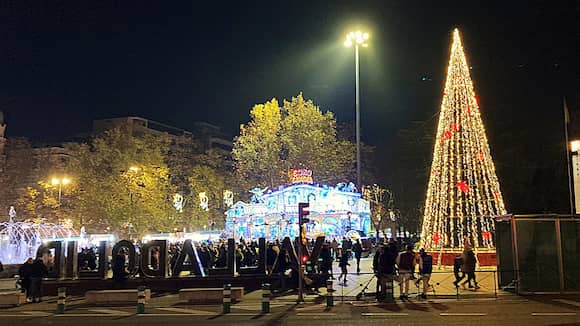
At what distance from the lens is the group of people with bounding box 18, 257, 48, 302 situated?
781 inches

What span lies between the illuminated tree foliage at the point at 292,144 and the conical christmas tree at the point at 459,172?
2705cm

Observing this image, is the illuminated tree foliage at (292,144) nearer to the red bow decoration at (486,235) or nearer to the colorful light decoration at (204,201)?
the colorful light decoration at (204,201)

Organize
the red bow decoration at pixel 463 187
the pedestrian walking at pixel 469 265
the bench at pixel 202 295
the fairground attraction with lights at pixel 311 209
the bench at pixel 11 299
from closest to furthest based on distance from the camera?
the bench at pixel 202 295 → the bench at pixel 11 299 → the pedestrian walking at pixel 469 265 → the red bow decoration at pixel 463 187 → the fairground attraction with lights at pixel 311 209

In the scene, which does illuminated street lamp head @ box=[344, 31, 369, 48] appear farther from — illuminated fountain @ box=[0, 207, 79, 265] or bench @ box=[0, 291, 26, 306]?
bench @ box=[0, 291, 26, 306]

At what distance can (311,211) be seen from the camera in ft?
159

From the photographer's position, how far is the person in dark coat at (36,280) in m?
19.8

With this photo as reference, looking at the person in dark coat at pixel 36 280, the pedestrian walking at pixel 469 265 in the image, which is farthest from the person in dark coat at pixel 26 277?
the pedestrian walking at pixel 469 265

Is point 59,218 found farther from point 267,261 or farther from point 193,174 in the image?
point 267,261

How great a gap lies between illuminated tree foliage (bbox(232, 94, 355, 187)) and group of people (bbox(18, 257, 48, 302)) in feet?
119

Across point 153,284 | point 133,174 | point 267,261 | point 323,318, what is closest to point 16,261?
point 133,174

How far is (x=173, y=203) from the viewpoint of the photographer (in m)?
55.3

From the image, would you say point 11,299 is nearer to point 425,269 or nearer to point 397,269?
point 397,269

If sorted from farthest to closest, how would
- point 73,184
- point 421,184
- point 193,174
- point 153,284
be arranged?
1. point 193,174
2. point 73,184
3. point 421,184
4. point 153,284

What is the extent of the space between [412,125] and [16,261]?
3117 cm
